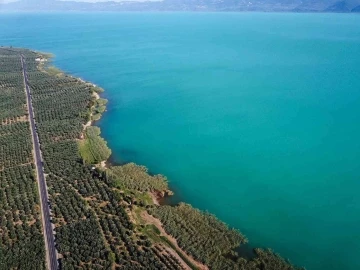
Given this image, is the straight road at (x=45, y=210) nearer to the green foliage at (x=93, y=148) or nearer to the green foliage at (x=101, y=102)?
the green foliage at (x=93, y=148)

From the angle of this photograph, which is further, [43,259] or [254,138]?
[254,138]

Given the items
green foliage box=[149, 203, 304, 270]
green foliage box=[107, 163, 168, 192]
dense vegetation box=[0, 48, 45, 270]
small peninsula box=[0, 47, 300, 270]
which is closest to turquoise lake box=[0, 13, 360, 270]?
green foliage box=[149, 203, 304, 270]

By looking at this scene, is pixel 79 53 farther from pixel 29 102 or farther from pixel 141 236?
pixel 141 236

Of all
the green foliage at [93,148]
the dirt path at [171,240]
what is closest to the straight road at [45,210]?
the green foliage at [93,148]

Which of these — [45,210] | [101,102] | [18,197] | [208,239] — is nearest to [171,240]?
[208,239]

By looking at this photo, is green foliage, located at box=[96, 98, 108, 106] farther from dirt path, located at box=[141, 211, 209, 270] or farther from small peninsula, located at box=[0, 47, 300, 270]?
dirt path, located at box=[141, 211, 209, 270]

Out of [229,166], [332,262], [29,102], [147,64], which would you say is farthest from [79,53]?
[332,262]
